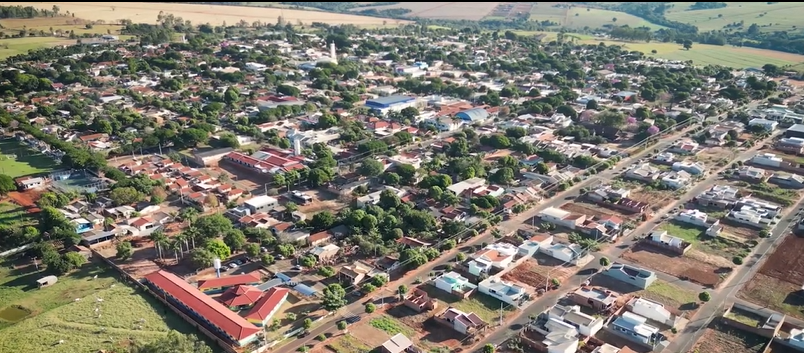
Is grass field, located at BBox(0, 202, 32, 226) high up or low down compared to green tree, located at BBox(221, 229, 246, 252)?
down

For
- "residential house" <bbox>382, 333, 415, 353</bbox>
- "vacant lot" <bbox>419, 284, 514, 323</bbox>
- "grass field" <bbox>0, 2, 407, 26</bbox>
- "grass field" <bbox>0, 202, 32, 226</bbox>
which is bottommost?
"grass field" <bbox>0, 202, 32, 226</bbox>

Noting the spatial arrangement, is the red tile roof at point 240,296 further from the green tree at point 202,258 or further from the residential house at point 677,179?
the residential house at point 677,179

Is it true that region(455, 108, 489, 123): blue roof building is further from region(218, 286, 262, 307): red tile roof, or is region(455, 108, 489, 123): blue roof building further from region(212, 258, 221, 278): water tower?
region(218, 286, 262, 307): red tile roof

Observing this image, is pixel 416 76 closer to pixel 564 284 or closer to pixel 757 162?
pixel 757 162

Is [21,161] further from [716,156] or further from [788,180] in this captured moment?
[788,180]

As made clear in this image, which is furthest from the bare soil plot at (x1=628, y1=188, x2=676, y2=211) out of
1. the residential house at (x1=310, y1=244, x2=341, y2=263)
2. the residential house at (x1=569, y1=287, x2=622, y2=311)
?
the residential house at (x1=310, y1=244, x2=341, y2=263)

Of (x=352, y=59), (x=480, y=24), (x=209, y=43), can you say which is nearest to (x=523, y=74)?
(x=352, y=59)

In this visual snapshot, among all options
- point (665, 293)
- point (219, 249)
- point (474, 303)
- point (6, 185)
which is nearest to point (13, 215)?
point (6, 185)
